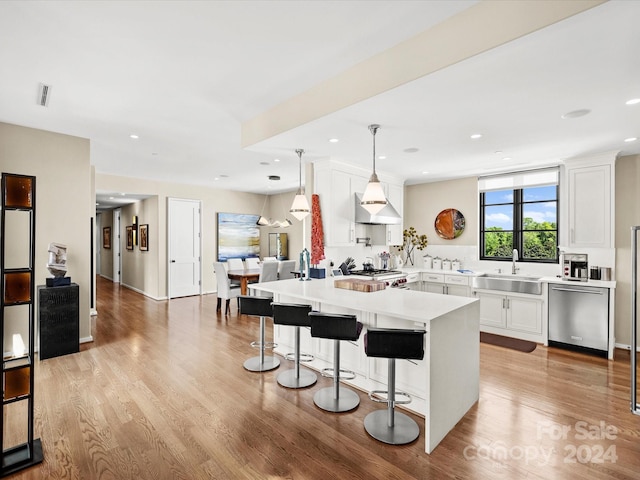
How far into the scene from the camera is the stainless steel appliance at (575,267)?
4.41 metres

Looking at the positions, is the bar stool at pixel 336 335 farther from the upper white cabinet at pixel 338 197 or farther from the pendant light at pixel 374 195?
the upper white cabinet at pixel 338 197

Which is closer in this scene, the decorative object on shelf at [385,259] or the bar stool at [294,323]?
the bar stool at [294,323]

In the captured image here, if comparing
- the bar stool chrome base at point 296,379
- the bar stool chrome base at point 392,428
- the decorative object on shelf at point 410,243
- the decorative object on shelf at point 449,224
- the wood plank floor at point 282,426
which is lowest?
the wood plank floor at point 282,426

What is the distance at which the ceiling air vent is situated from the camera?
2.95 meters

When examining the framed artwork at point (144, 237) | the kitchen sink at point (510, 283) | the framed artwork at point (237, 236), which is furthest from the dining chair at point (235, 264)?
the kitchen sink at point (510, 283)

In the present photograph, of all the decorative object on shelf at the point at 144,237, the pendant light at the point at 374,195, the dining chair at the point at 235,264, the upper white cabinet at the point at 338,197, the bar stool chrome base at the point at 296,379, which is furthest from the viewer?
the decorative object on shelf at the point at 144,237

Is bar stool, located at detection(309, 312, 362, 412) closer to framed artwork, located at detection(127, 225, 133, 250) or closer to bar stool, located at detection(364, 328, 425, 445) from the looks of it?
bar stool, located at detection(364, 328, 425, 445)

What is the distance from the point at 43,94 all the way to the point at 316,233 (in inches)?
132

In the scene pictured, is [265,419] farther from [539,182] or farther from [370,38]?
[539,182]

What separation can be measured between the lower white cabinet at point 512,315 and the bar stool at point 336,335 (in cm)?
304

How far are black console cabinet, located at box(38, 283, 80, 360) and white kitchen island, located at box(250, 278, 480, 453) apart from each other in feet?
8.60

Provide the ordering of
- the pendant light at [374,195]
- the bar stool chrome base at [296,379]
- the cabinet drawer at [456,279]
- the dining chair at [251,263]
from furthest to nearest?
the dining chair at [251,263]
the cabinet drawer at [456,279]
the pendant light at [374,195]
the bar stool chrome base at [296,379]

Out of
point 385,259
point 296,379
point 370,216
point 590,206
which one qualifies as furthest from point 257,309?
point 590,206

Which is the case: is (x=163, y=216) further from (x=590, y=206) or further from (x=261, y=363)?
(x=590, y=206)
